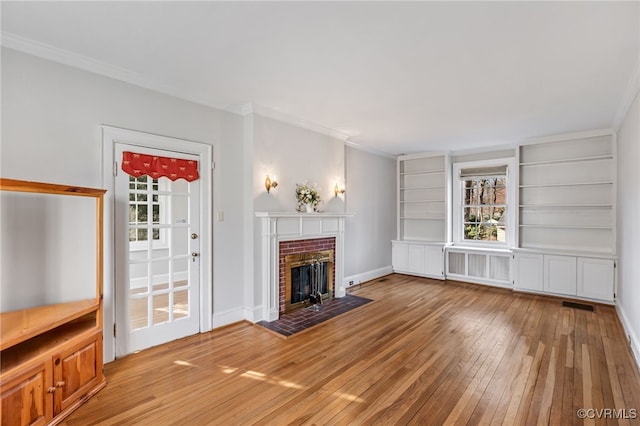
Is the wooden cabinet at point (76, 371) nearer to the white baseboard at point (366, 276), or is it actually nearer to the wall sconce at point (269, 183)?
the wall sconce at point (269, 183)

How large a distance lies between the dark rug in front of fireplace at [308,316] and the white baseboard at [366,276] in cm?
76

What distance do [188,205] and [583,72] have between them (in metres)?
4.34

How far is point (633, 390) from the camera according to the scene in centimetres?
241

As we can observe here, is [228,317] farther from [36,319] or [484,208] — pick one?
[484,208]

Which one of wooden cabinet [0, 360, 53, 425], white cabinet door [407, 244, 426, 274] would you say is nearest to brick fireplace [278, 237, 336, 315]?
wooden cabinet [0, 360, 53, 425]

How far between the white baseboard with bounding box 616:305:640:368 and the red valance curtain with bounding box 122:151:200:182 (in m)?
4.91

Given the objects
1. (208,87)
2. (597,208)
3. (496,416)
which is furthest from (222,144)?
(597,208)

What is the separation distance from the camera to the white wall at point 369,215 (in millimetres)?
5770

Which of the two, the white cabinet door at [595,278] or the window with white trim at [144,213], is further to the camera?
the white cabinet door at [595,278]

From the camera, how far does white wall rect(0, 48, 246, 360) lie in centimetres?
238

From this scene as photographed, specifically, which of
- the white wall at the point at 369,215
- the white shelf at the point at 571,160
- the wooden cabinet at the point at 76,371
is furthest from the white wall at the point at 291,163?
the white shelf at the point at 571,160

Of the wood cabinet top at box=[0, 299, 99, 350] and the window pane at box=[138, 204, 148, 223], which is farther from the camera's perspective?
the window pane at box=[138, 204, 148, 223]

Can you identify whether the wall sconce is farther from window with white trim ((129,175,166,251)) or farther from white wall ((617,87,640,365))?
white wall ((617,87,640,365))

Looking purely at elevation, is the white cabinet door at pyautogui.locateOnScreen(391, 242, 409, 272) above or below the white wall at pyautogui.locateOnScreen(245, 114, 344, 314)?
below
